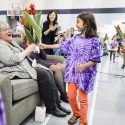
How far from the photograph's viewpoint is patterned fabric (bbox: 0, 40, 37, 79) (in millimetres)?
2424

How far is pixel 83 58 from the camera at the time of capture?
2.40 meters

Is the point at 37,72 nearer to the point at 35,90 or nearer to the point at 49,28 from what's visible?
the point at 35,90

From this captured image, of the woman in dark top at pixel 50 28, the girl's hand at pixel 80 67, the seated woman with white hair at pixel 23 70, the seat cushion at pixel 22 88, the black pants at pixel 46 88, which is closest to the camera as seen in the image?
the seat cushion at pixel 22 88

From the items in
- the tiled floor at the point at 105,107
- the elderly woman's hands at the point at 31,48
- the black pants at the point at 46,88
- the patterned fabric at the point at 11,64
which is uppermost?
the elderly woman's hands at the point at 31,48

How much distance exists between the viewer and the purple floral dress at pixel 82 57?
2.36m

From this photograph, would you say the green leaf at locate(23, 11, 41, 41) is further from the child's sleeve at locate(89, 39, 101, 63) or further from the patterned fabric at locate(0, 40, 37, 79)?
the child's sleeve at locate(89, 39, 101, 63)

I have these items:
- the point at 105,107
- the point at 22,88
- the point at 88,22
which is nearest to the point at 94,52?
the point at 88,22

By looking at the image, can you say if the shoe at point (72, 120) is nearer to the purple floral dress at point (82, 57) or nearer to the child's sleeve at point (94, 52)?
the purple floral dress at point (82, 57)

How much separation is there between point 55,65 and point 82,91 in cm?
101

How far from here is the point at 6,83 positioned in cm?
192

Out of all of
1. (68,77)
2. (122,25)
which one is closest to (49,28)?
(68,77)

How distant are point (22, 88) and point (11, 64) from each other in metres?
0.28

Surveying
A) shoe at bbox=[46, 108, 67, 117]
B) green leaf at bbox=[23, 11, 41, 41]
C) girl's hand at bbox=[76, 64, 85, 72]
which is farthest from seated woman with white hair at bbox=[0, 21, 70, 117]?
girl's hand at bbox=[76, 64, 85, 72]

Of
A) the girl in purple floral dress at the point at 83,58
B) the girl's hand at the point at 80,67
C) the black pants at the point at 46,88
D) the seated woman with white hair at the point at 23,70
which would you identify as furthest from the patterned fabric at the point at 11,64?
the girl's hand at the point at 80,67
